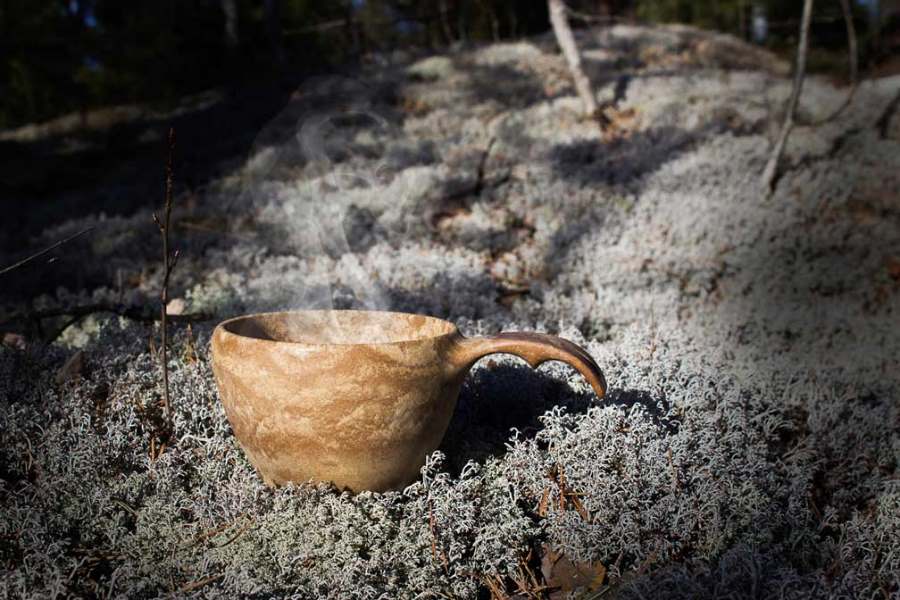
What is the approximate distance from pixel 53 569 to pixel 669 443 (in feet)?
7.13

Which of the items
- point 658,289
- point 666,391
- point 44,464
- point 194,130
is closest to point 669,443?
point 666,391

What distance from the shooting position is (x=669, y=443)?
8.88 ft

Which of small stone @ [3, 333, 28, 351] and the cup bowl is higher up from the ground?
the cup bowl

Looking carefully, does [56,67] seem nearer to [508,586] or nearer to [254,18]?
[254,18]

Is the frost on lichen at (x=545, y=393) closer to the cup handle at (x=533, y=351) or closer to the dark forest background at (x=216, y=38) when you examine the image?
the cup handle at (x=533, y=351)

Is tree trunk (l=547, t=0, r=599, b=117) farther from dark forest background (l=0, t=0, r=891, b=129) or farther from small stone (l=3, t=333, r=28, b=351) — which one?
small stone (l=3, t=333, r=28, b=351)

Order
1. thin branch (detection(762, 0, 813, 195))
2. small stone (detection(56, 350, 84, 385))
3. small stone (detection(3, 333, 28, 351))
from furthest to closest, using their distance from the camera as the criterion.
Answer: thin branch (detection(762, 0, 813, 195)), small stone (detection(3, 333, 28, 351)), small stone (detection(56, 350, 84, 385))

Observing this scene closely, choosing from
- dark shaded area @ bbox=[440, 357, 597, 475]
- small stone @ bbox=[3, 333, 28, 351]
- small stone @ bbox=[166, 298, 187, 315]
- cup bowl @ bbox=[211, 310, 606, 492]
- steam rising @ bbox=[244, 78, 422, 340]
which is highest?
cup bowl @ bbox=[211, 310, 606, 492]

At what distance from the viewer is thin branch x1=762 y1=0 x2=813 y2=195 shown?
6.30 meters

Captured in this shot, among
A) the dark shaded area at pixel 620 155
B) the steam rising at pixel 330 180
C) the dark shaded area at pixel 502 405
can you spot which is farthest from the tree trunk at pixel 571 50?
the dark shaded area at pixel 502 405

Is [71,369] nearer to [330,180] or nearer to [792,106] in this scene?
[330,180]

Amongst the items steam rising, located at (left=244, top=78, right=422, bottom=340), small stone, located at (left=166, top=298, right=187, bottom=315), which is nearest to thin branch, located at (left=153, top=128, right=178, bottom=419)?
steam rising, located at (left=244, top=78, right=422, bottom=340)

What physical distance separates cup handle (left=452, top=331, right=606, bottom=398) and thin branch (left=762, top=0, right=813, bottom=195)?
5.18 meters

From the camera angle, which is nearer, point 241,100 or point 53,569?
point 53,569
